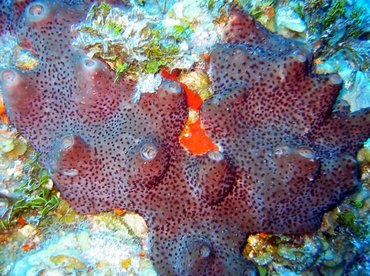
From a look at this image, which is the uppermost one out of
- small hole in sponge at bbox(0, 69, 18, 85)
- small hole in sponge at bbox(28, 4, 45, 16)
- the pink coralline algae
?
small hole in sponge at bbox(28, 4, 45, 16)

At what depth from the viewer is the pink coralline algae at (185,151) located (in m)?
2.70

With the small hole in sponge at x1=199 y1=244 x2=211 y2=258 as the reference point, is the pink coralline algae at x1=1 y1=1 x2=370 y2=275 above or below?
above

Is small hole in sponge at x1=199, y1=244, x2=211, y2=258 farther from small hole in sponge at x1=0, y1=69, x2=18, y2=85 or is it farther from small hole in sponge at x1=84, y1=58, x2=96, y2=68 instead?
small hole in sponge at x1=0, y1=69, x2=18, y2=85

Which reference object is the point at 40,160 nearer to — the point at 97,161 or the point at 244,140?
the point at 97,161

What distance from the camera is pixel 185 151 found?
2863 mm

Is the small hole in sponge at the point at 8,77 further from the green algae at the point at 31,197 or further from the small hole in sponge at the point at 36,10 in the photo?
the green algae at the point at 31,197

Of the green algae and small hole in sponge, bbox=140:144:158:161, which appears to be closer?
small hole in sponge, bbox=140:144:158:161

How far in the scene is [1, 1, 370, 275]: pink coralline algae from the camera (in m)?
2.70

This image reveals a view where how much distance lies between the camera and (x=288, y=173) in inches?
110

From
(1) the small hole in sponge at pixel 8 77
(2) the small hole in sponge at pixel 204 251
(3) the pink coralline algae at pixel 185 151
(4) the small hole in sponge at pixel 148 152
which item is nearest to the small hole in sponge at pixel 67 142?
(3) the pink coralline algae at pixel 185 151

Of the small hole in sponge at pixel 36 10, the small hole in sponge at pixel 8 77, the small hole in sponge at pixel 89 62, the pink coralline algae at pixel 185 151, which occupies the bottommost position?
the pink coralline algae at pixel 185 151

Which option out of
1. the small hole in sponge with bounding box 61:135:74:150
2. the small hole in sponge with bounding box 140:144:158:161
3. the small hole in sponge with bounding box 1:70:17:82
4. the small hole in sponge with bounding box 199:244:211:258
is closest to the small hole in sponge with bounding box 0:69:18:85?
the small hole in sponge with bounding box 1:70:17:82

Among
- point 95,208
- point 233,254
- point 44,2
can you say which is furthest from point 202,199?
point 44,2

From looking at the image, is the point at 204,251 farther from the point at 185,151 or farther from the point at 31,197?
the point at 31,197
